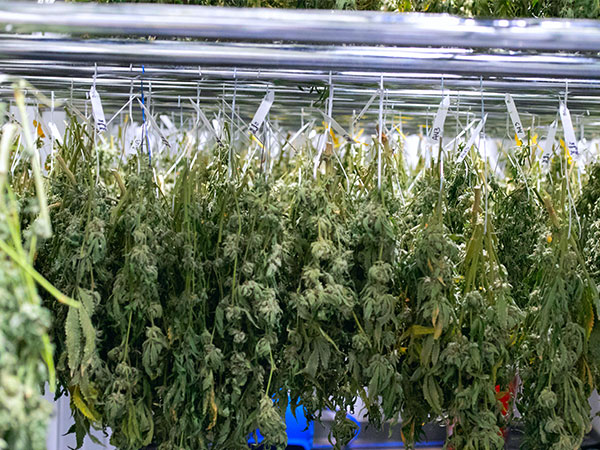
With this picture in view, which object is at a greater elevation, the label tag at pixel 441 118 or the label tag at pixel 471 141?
the label tag at pixel 441 118

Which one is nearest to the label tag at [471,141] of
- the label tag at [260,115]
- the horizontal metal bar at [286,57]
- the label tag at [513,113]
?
the label tag at [513,113]

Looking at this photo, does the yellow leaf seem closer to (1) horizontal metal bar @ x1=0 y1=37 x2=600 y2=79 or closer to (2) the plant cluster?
(2) the plant cluster

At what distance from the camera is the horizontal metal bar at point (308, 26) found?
1.28 meters

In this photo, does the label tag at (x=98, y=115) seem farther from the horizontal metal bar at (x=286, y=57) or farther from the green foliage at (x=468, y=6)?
the green foliage at (x=468, y=6)

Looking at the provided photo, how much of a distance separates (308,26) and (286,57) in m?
0.21

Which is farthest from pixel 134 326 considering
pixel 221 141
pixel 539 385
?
pixel 539 385

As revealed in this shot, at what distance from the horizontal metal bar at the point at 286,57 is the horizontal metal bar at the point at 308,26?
17 cm

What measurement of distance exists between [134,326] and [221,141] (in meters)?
0.66

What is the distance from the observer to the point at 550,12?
6.20ft

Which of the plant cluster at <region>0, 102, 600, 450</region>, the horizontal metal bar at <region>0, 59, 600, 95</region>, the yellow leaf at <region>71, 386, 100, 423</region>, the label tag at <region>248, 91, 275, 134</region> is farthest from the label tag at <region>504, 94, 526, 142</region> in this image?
the yellow leaf at <region>71, 386, 100, 423</region>

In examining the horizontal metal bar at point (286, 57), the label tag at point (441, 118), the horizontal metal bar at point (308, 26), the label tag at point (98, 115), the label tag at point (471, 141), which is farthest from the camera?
the label tag at point (471, 141)

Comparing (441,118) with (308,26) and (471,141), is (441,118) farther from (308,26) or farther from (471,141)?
(308,26)

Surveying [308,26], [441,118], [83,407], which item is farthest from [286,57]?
[83,407]

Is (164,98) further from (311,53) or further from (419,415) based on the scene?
(419,415)
